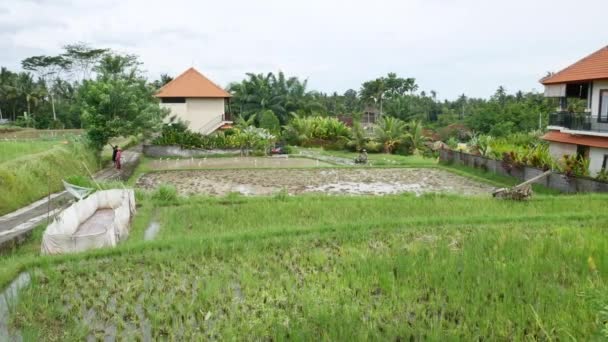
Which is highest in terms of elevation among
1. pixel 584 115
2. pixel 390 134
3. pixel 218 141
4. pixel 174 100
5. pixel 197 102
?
pixel 174 100

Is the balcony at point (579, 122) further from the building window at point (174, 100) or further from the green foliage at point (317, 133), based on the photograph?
the building window at point (174, 100)

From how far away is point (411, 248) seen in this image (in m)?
7.14

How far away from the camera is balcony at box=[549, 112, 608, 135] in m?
14.9

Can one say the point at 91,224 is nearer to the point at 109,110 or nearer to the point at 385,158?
the point at 109,110

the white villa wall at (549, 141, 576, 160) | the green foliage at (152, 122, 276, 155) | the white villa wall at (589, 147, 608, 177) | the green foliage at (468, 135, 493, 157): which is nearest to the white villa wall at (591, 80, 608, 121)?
the white villa wall at (589, 147, 608, 177)

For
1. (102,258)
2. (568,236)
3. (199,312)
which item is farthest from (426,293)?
Answer: (102,258)

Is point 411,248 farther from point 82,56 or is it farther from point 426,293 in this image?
point 82,56

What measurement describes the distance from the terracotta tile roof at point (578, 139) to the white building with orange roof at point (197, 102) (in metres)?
18.7

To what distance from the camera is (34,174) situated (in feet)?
38.8

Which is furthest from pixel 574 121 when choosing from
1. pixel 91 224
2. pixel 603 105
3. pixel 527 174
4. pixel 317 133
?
pixel 317 133

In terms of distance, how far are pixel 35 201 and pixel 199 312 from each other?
8.07 m

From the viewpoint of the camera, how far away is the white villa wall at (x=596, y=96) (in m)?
15.1

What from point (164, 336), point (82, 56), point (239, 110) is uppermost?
point (82, 56)

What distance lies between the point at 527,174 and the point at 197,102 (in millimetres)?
20199
